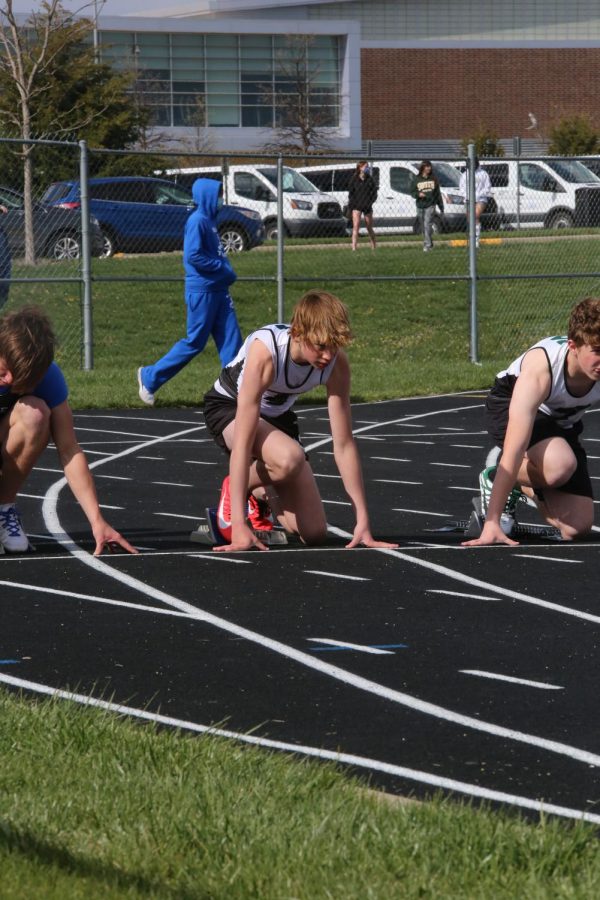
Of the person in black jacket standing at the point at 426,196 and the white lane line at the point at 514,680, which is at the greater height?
the person in black jacket standing at the point at 426,196

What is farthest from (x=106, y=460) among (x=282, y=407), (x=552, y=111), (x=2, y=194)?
(x=552, y=111)

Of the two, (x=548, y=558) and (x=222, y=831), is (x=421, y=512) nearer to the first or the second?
(x=548, y=558)

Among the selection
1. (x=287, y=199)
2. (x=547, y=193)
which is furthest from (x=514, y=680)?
(x=547, y=193)

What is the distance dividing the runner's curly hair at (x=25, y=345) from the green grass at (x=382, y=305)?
9.94m

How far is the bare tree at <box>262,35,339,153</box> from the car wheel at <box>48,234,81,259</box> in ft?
142

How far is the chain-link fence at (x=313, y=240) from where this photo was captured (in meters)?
18.2

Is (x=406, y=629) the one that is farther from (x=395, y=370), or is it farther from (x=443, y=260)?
(x=443, y=260)

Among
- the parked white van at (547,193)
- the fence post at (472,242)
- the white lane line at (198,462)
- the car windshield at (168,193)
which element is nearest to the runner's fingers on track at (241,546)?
the white lane line at (198,462)

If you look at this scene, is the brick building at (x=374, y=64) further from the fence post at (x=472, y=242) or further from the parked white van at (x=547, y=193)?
the fence post at (x=472, y=242)

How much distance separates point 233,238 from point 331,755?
20.0 m

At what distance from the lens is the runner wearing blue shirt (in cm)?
725


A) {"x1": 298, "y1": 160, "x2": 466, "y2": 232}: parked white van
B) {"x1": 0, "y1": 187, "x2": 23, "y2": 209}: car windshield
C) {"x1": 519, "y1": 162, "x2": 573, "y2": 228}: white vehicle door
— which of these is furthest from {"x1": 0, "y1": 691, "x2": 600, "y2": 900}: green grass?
{"x1": 298, "y1": 160, "x2": 466, "y2": 232}: parked white van

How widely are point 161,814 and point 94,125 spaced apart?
1470 inches

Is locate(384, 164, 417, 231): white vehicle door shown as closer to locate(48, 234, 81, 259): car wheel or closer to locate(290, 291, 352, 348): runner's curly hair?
locate(48, 234, 81, 259): car wheel
